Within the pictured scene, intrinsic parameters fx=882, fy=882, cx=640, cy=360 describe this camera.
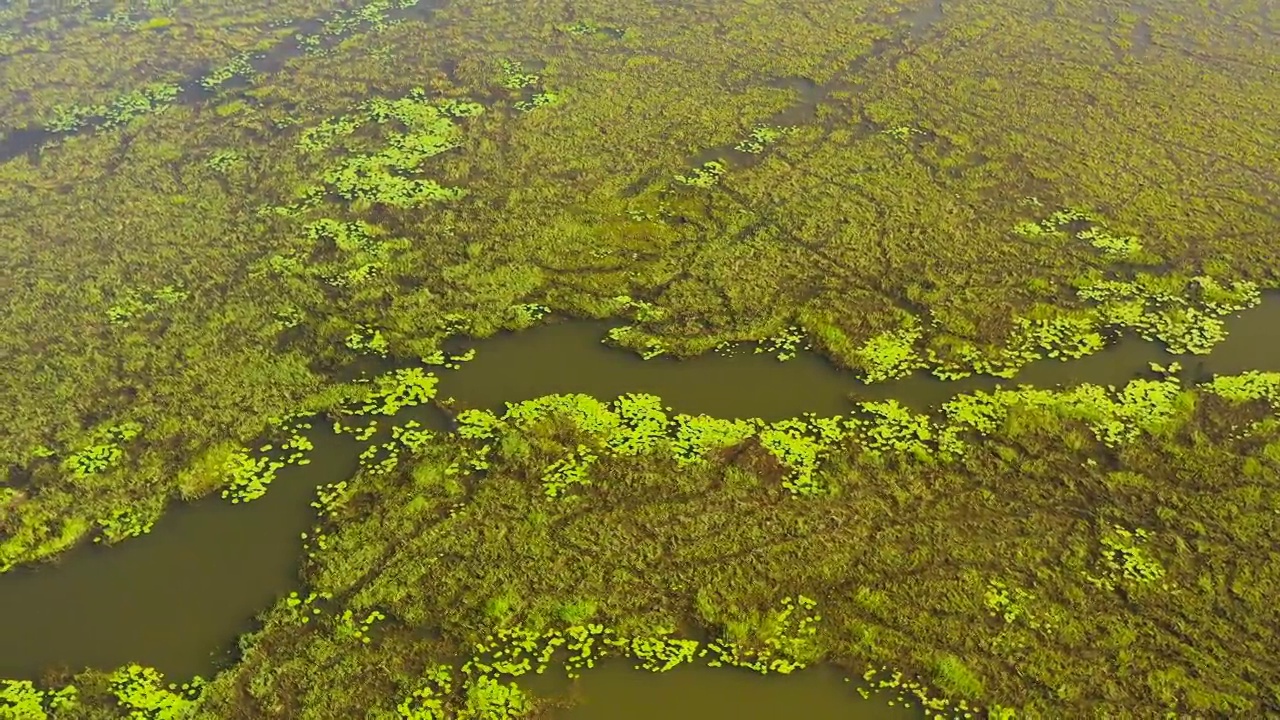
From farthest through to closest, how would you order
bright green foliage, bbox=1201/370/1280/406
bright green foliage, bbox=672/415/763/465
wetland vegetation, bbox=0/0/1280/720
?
bright green foliage, bbox=1201/370/1280/406
bright green foliage, bbox=672/415/763/465
wetland vegetation, bbox=0/0/1280/720

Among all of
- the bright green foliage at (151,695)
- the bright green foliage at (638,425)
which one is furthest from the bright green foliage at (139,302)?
the bright green foliage at (638,425)

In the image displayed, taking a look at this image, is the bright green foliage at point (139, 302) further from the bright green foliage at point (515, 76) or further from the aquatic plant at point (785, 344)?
the bright green foliage at point (515, 76)

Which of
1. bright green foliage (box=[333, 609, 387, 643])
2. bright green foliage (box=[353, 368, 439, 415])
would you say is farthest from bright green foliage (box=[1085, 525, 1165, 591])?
bright green foliage (box=[353, 368, 439, 415])

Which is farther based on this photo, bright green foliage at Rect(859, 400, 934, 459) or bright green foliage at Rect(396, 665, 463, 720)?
→ bright green foliage at Rect(859, 400, 934, 459)

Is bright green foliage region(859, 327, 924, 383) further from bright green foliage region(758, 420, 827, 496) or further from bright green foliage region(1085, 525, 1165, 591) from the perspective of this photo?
bright green foliage region(1085, 525, 1165, 591)

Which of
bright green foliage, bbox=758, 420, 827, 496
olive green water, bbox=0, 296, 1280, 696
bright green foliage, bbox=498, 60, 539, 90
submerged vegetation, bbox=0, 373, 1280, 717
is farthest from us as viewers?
bright green foliage, bbox=498, 60, 539, 90

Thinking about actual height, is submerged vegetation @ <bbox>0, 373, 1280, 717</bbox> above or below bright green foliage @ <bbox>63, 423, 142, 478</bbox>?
below

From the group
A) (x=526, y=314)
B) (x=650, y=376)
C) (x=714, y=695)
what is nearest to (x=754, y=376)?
(x=650, y=376)

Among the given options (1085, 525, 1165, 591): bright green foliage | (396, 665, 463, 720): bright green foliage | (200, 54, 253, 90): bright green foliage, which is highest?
(200, 54, 253, 90): bright green foliage
